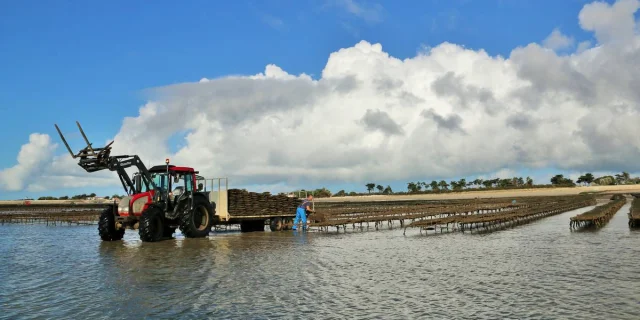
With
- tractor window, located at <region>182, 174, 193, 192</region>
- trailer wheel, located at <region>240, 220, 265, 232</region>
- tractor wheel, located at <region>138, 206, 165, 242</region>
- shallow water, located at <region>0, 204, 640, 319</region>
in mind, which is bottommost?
shallow water, located at <region>0, 204, 640, 319</region>

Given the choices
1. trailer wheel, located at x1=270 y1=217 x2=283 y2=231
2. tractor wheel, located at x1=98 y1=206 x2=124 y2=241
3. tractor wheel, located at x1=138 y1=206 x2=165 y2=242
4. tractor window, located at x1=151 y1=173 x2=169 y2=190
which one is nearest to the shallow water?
tractor wheel, located at x1=138 y1=206 x2=165 y2=242

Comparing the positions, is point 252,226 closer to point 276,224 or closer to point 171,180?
point 276,224

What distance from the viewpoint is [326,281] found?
11930mm

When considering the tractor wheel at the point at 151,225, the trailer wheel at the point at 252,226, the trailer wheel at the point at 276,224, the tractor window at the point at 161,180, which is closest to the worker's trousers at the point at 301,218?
the trailer wheel at the point at 276,224

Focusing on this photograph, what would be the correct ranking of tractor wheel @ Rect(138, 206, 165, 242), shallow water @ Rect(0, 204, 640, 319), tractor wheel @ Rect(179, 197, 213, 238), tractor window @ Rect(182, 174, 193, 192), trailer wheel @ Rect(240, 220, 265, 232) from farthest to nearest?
trailer wheel @ Rect(240, 220, 265, 232), tractor window @ Rect(182, 174, 193, 192), tractor wheel @ Rect(179, 197, 213, 238), tractor wheel @ Rect(138, 206, 165, 242), shallow water @ Rect(0, 204, 640, 319)

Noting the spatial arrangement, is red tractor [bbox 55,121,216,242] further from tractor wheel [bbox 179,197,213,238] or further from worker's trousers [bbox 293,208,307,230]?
worker's trousers [bbox 293,208,307,230]

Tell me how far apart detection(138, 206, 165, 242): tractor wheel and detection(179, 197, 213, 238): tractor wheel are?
1020 mm

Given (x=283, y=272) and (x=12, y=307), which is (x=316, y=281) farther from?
(x=12, y=307)

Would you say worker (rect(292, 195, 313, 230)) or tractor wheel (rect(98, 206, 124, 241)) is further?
worker (rect(292, 195, 313, 230))

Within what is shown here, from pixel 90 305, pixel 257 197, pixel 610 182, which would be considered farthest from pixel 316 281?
pixel 610 182

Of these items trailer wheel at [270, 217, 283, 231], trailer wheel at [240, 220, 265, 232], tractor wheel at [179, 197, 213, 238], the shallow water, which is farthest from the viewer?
trailer wheel at [240, 220, 265, 232]

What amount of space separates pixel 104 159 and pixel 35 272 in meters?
6.99

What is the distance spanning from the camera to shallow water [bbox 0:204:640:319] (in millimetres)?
9055

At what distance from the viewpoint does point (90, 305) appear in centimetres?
962
